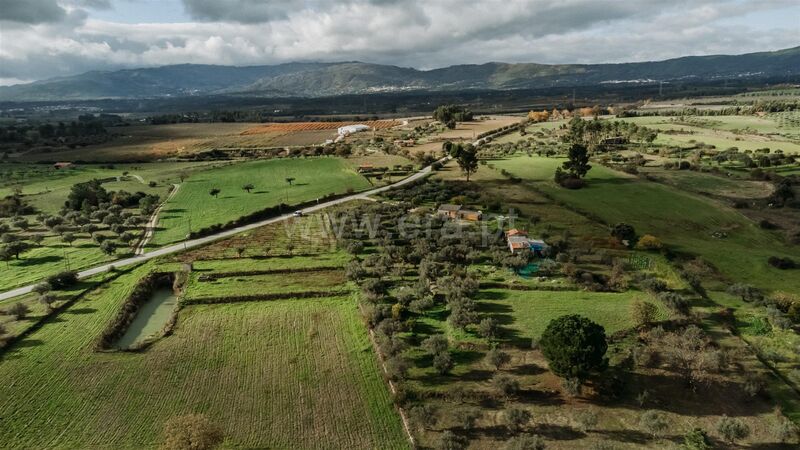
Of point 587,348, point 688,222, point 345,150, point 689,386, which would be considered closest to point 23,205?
point 345,150

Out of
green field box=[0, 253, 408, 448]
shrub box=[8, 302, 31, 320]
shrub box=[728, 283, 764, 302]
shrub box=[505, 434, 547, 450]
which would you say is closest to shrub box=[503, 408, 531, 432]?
shrub box=[505, 434, 547, 450]

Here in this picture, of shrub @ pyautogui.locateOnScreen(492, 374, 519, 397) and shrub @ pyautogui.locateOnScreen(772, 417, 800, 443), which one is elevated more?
shrub @ pyautogui.locateOnScreen(492, 374, 519, 397)

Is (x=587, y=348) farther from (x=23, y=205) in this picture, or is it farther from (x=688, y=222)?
(x=23, y=205)

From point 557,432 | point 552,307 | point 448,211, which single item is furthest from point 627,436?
point 448,211

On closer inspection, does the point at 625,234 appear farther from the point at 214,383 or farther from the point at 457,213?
the point at 214,383

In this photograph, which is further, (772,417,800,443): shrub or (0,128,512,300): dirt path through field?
(0,128,512,300): dirt path through field

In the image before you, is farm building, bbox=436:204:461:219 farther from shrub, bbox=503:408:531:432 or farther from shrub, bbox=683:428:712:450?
shrub, bbox=683:428:712:450
